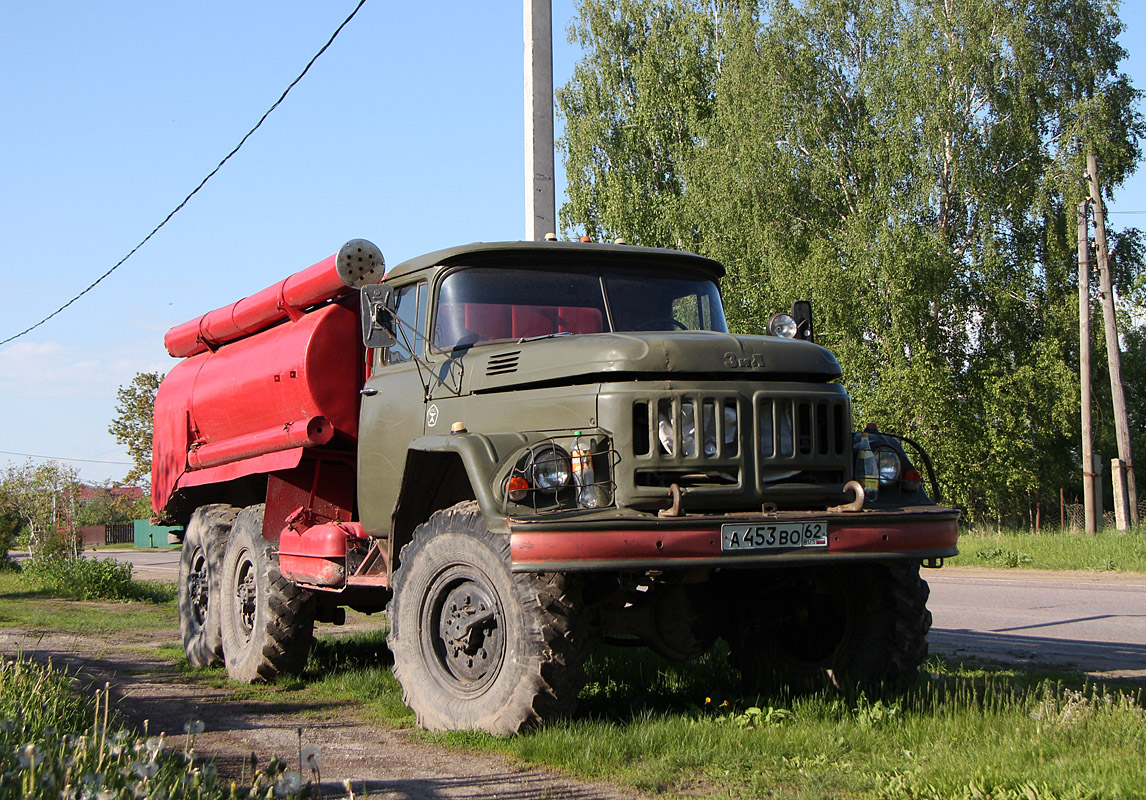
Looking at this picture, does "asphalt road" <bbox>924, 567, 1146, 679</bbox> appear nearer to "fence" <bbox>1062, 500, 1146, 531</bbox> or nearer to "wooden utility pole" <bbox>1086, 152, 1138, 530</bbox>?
"wooden utility pole" <bbox>1086, 152, 1138, 530</bbox>

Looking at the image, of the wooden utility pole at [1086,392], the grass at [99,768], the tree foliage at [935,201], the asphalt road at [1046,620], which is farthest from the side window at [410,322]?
the tree foliage at [935,201]

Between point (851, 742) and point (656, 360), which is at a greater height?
point (656, 360)

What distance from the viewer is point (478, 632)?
19.0 ft

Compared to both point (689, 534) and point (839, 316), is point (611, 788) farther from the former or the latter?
point (839, 316)

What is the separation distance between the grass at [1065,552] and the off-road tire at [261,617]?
14.1 m

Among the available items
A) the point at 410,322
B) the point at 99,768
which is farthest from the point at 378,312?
the point at 99,768

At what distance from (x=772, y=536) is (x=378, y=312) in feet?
9.46

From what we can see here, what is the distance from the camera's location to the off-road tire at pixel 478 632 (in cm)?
531

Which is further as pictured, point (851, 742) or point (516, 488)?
point (516, 488)

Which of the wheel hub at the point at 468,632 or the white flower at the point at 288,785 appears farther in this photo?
the wheel hub at the point at 468,632

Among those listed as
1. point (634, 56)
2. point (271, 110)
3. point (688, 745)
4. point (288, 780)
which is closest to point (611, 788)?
point (688, 745)

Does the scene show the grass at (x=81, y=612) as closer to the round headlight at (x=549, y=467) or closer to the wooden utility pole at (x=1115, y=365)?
the round headlight at (x=549, y=467)

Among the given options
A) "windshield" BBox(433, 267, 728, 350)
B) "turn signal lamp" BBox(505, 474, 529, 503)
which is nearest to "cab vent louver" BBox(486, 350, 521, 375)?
"windshield" BBox(433, 267, 728, 350)

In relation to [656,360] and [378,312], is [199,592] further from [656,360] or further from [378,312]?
[656,360]
